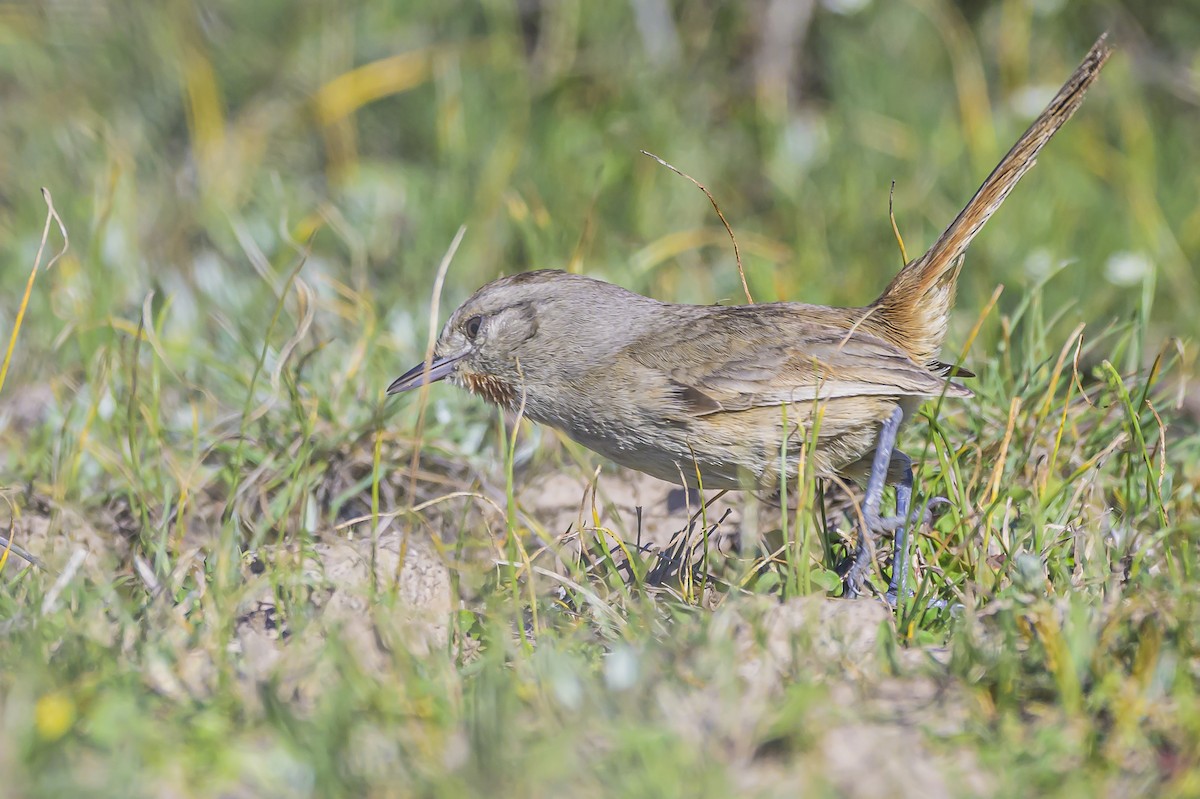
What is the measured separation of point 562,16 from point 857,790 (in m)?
5.44

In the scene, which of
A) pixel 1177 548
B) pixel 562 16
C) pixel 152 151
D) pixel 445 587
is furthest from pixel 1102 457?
pixel 152 151

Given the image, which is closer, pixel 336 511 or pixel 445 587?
pixel 445 587

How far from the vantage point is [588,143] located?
21.7ft

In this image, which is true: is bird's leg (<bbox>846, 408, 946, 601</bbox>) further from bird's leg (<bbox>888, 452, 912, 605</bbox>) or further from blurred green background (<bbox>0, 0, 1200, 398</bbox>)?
blurred green background (<bbox>0, 0, 1200, 398</bbox>)

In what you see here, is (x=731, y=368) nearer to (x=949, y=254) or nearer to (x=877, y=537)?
(x=877, y=537)

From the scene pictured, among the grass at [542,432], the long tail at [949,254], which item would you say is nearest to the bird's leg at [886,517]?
the grass at [542,432]

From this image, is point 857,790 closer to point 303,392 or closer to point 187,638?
point 187,638

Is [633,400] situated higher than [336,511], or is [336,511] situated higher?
[633,400]

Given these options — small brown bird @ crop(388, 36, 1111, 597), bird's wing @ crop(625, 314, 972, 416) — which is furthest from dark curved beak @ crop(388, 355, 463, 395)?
bird's wing @ crop(625, 314, 972, 416)

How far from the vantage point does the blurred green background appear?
19.2 feet

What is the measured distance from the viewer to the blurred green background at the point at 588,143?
5.86m

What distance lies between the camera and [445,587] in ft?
12.2

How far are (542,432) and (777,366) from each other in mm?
1110

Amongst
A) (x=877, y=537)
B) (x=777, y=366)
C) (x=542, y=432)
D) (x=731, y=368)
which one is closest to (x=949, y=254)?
(x=777, y=366)
